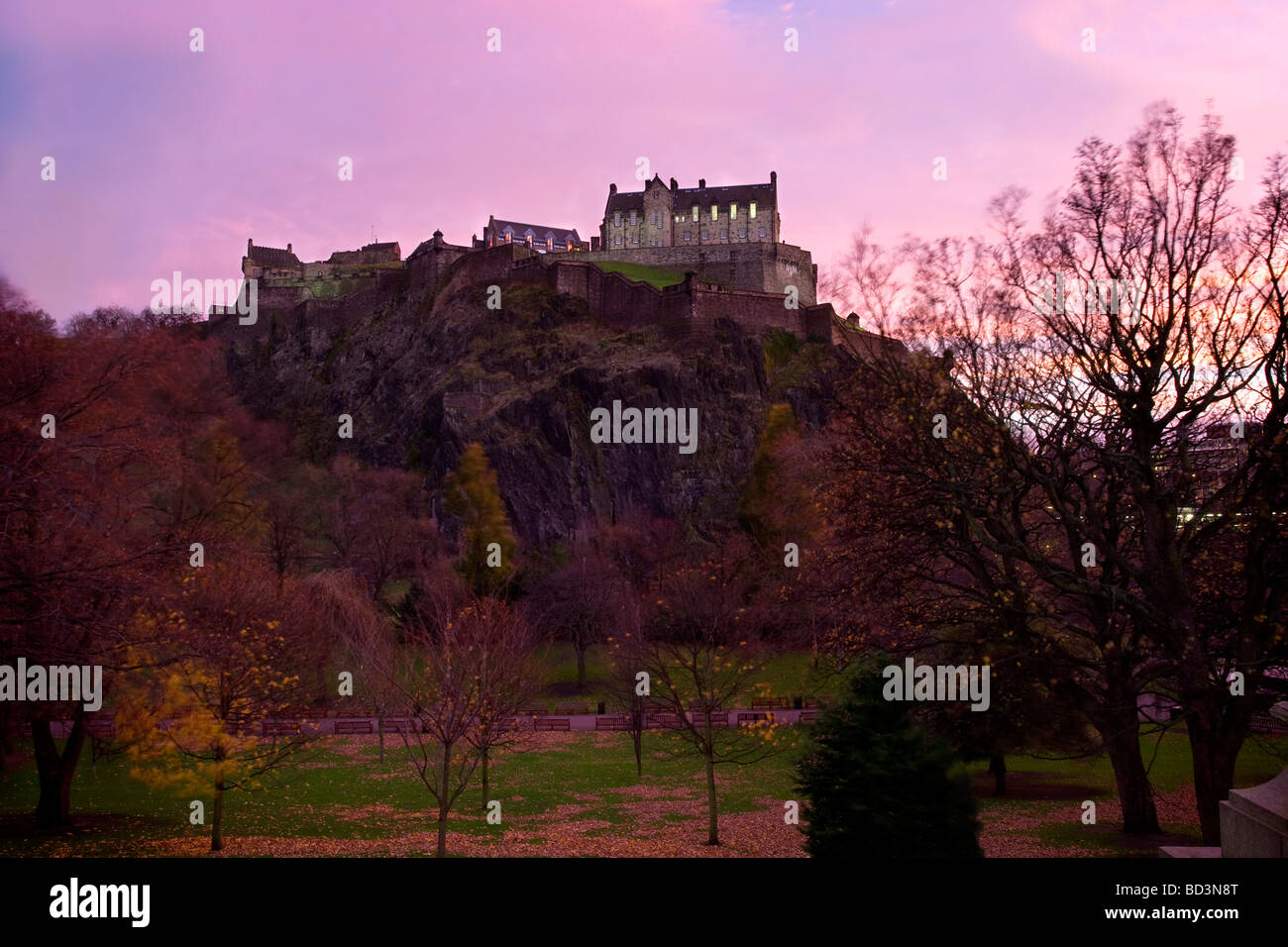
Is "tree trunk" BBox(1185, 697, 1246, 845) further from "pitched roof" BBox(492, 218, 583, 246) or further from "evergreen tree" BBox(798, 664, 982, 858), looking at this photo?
"pitched roof" BBox(492, 218, 583, 246)

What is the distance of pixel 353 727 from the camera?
3391 centimetres

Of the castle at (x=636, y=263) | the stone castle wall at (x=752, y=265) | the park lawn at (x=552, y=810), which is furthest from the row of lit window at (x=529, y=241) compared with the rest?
the park lawn at (x=552, y=810)

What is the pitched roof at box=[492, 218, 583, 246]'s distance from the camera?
365ft

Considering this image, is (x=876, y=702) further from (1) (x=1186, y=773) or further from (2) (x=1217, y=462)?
(1) (x=1186, y=773)

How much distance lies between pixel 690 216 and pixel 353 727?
253 ft

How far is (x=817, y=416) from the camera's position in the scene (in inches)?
2896

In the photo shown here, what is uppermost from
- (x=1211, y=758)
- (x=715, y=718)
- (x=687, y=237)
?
(x=687, y=237)

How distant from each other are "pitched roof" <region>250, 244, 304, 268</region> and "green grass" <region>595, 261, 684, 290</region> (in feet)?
153

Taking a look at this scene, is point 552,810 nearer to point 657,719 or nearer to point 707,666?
point 707,666

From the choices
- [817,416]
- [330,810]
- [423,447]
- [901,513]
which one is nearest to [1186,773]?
[901,513]

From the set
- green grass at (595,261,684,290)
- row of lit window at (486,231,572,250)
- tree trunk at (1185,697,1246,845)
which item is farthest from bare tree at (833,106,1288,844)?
row of lit window at (486,231,572,250)

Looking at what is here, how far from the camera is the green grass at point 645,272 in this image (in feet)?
293

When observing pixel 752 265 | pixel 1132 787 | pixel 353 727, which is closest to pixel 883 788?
pixel 1132 787

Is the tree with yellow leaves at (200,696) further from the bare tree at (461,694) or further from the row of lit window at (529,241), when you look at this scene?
the row of lit window at (529,241)
